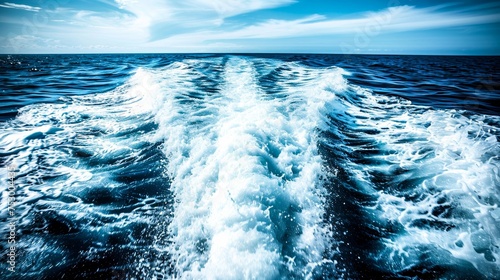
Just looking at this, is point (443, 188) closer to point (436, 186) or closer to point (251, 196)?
point (436, 186)

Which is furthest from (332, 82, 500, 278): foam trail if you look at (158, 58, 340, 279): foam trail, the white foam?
(158, 58, 340, 279): foam trail

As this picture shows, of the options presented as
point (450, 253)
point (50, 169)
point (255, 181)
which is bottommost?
point (450, 253)

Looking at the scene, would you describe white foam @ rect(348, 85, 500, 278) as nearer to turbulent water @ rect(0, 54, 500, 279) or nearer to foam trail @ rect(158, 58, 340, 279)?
turbulent water @ rect(0, 54, 500, 279)

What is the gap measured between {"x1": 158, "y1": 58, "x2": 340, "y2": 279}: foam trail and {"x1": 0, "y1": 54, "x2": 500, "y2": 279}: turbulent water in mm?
17

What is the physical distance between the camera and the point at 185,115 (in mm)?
5480

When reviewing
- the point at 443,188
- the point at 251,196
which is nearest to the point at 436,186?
the point at 443,188

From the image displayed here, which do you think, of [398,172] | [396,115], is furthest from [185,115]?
[396,115]

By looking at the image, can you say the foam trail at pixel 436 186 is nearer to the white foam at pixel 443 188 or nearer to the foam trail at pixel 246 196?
the white foam at pixel 443 188

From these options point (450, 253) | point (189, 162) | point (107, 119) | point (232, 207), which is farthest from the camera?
point (107, 119)

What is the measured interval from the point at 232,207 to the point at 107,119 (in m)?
5.56

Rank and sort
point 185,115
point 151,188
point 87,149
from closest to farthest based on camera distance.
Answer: point 151,188
point 87,149
point 185,115

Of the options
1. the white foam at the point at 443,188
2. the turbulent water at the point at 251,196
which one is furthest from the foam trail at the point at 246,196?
the white foam at the point at 443,188

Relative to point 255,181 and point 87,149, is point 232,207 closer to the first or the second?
point 255,181

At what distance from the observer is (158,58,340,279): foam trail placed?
6.77 feet
